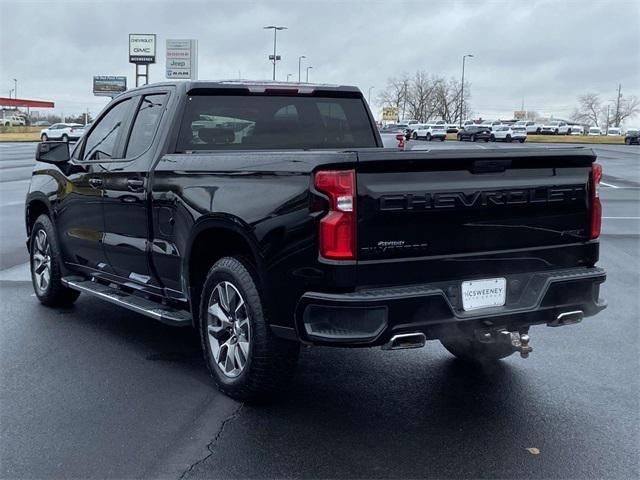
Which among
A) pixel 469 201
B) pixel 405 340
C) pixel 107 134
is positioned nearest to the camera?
pixel 405 340

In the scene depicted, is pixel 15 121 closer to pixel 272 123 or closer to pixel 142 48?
pixel 142 48

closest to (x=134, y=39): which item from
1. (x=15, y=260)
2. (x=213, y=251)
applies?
(x=15, y=260)

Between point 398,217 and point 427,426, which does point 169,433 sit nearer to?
point 427,426

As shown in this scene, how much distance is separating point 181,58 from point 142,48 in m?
4.07

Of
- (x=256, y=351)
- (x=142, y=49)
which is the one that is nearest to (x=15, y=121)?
(x=142, y=49)

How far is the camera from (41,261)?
7258 mm

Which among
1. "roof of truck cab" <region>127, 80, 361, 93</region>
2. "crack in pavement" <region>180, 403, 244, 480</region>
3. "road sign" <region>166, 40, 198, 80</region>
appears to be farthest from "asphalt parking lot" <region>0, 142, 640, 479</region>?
"road sign" <region>166, 40, 198, 80</region>

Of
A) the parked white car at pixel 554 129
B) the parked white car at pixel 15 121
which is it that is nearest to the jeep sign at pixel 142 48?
the parked white car at pixel 15 121

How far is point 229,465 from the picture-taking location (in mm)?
3797

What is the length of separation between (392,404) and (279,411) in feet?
2.22

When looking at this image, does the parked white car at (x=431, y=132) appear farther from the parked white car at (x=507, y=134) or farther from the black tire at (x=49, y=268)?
the black tire at (x=49, y=268)

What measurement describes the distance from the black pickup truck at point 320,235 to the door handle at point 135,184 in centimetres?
3

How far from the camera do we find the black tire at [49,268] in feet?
22.8

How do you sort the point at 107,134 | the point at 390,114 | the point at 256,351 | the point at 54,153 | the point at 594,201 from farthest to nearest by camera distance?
the point at 390,114, the point at 54,153, the point at 107,134, the point at 594,201, the point at 256,351
